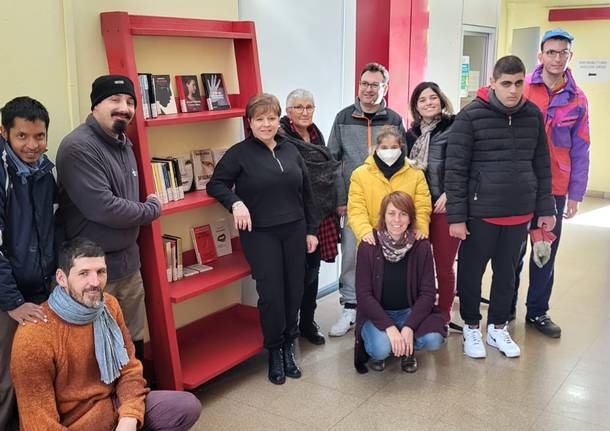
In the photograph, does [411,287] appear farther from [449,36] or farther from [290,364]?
[449,36]

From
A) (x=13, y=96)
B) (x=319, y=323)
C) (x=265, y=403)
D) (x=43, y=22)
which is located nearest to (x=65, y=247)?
(x=13, y=96)

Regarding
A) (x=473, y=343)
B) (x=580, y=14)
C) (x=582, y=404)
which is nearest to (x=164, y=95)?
(x=473, y=343)

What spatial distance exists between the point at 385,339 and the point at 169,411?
130 cm

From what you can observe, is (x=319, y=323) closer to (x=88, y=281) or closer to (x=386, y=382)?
(x=386, y=382)

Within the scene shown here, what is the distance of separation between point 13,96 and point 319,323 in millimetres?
2356

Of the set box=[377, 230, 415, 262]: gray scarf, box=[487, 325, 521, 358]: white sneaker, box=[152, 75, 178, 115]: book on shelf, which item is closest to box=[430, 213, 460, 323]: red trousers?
box=[487, 325, 521, 358]: white sneaker

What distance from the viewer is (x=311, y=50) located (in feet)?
13.8

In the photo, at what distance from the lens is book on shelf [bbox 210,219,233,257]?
3611 millimetres

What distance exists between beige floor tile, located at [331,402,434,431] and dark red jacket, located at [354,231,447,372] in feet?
1.35

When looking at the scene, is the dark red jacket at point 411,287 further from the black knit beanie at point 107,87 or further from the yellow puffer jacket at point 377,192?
the black knit beanie at point 107,87

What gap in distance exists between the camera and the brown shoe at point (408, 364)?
136 inches

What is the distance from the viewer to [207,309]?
3.70 metres

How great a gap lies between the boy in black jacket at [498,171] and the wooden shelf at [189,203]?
1.29 meters

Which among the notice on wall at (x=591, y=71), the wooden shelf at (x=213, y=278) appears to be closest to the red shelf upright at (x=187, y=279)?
the wooden shelf at (x=213, y=278)
